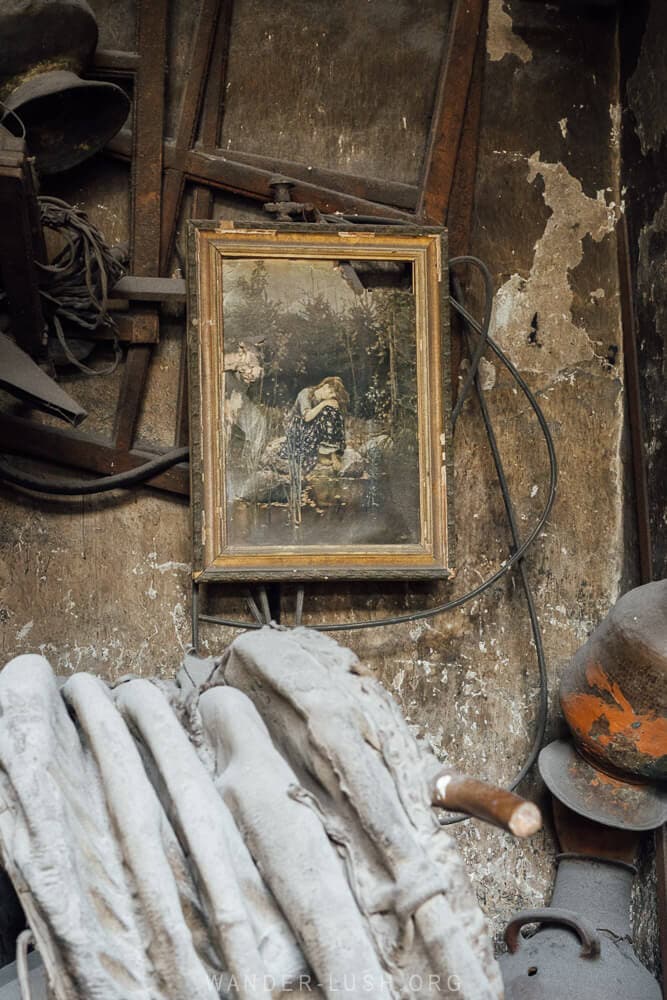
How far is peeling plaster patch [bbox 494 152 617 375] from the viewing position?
290 cm

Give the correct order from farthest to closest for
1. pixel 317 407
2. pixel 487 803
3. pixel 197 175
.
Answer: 1. pixel 197 175
2. pixel 317 407
3. pixel 487 803

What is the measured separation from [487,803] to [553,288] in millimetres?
1966

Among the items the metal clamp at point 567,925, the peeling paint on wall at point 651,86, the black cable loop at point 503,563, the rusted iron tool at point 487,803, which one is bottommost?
the metal clamp at point 567,925

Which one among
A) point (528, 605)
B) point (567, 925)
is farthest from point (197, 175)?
point (567, 925)

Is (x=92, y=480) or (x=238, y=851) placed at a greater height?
(x=238, y=851)

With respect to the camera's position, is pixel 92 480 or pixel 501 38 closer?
pixel 92 480

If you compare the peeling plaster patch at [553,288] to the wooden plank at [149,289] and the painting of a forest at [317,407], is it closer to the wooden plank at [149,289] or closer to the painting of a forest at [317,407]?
the painting of a forest at [317,407]

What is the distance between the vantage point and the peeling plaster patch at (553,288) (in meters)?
2.90

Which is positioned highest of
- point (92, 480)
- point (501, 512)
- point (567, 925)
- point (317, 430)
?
point (317, 430)

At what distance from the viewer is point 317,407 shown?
269 centimetres

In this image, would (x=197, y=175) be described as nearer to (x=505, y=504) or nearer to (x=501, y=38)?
(x=501, y=38)

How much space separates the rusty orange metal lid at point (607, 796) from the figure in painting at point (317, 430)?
85 centimetres

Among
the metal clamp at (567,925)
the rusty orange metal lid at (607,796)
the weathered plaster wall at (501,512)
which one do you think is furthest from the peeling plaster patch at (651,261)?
the metal clamp at (567,925)

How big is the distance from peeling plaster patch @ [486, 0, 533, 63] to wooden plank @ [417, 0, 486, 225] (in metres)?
0.06
